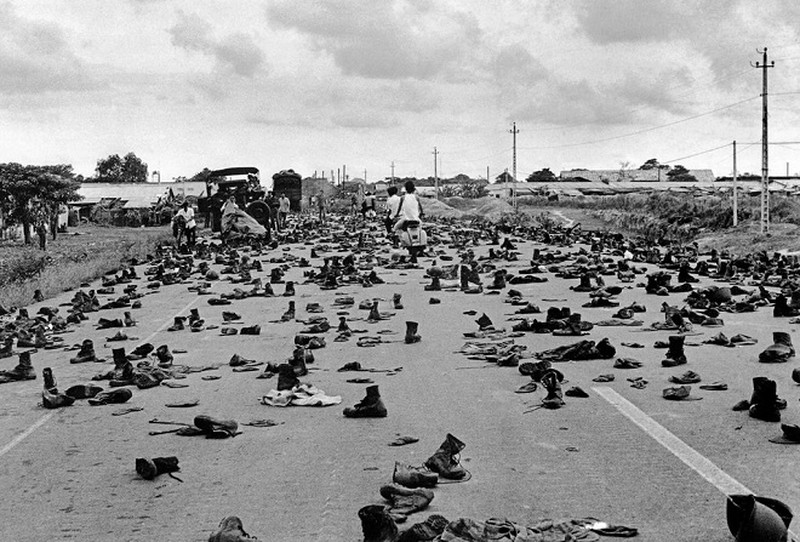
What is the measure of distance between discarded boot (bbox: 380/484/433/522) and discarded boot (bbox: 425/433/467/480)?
1.11 feet

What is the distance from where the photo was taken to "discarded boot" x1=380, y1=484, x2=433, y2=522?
19.6 feet

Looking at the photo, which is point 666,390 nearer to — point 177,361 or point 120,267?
point 177,361

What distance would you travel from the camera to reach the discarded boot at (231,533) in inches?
214

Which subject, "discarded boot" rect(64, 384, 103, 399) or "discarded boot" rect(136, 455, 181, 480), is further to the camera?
"discarded boot" rect(64, 384, 103, 399)

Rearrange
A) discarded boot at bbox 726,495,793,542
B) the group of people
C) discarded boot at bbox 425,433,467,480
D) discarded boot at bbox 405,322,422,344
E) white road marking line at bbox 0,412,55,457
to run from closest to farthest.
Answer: discarded boot at bbox 726,495,793,542 < discarded boot at bbox 425,433,467,480 < white road marking line at bbox 0,412,55,457 < discarded boot at bbox 405,322,422,344 < the group of people

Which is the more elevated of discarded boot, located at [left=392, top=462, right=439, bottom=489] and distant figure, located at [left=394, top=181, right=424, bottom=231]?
distant figure, located at [left=394, top=181, right=424, bottom=231]

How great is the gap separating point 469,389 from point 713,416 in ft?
8.08

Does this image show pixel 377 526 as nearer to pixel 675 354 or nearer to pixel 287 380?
pixel 287 380

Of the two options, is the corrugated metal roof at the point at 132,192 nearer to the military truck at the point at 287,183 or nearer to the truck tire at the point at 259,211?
the military truck at the point at 287,183

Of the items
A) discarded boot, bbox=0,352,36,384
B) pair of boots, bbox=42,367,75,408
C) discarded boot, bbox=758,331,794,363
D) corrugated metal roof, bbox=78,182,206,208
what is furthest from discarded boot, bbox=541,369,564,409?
corrugated metal roof, bbox=78,182,206,208

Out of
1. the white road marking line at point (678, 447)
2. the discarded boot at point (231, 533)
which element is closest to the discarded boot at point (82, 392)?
the discarded boot at point (231, 533)

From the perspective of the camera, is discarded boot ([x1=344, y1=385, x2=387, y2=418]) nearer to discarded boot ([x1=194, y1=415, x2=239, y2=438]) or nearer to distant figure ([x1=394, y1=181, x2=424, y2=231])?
discarded boot ([x1=194, y1=415, x2=239, y2=438])

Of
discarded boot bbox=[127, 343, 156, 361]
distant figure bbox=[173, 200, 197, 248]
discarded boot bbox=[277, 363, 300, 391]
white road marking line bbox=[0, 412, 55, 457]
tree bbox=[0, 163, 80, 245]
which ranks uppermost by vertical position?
tree bbox=[0, 163, 80, 245]

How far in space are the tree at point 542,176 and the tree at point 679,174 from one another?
716 inches
